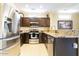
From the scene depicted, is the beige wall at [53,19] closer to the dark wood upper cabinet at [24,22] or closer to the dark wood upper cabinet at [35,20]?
the dark wood upper cabinet at [35,20]

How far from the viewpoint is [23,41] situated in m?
2.11

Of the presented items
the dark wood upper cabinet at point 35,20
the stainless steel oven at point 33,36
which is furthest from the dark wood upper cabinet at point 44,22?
the stainless steel oven at point 33,36

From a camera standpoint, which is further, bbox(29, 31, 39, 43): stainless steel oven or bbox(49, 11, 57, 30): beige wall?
bbox(29, 31, 39, 43): stainless steel oven

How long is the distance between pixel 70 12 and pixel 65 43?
68 centimetres

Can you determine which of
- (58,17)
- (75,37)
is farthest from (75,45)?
(58,17)

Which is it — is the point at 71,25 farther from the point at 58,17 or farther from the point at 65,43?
the point at 65,43

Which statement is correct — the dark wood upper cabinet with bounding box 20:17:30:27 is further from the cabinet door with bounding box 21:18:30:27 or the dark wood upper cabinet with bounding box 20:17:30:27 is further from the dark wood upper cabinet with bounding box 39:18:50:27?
the dark wood upper cabinet with bounding box 39:18:50:27

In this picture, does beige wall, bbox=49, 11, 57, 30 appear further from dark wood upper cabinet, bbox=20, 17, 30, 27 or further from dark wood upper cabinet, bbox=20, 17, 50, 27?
dark wood upper cabinet, bbox=20, 17, 30, 27

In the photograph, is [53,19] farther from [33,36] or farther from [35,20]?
[33,36]

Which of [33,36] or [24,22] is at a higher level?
[24,22]

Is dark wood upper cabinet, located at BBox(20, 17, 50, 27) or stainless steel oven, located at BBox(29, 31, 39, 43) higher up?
dark wood upper cabinet, located at BBox(20, 17, 50, 27)

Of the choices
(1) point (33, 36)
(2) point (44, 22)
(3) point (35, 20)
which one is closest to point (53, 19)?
(2) point (44, 22)

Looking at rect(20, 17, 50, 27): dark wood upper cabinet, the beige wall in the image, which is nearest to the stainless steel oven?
rect(20, 17, 50, 27): dark wood upper cabinet

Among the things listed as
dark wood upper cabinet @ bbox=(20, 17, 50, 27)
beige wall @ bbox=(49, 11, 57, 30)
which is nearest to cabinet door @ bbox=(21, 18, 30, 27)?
dark wood upper cabinet @ bbox=(20, 17, 50, 27)
